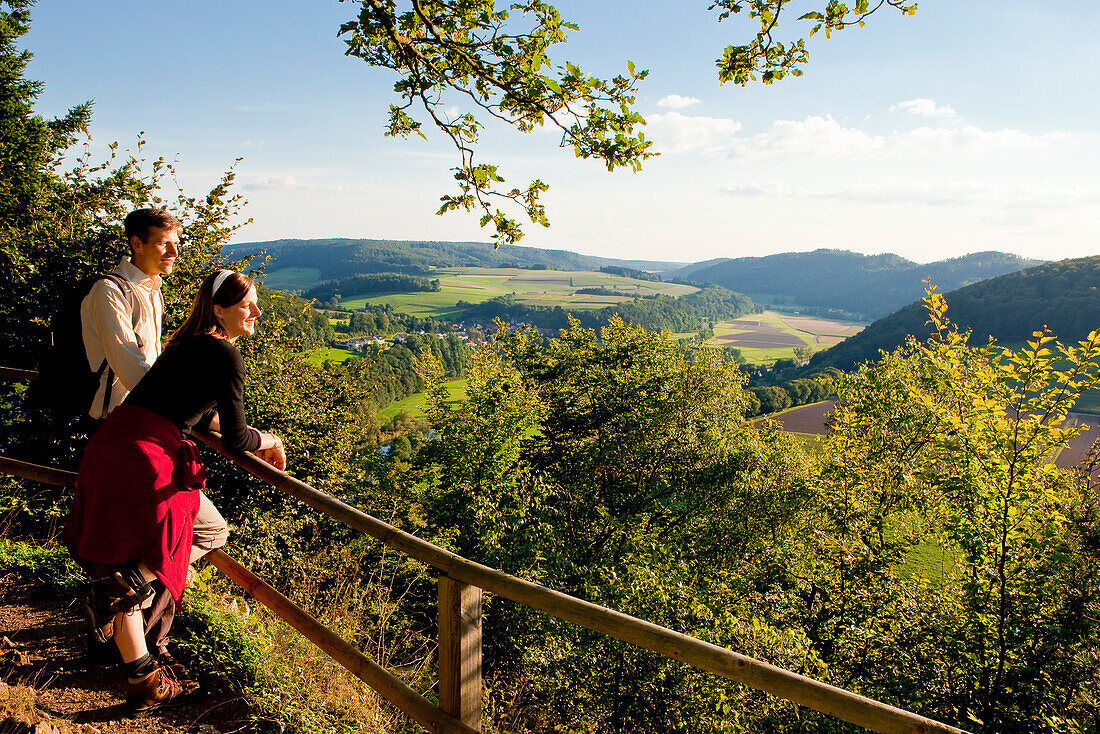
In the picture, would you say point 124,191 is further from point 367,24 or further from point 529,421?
point 529,421

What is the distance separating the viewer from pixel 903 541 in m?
14.2

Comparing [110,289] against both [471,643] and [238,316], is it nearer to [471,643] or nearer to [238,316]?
[238,316]

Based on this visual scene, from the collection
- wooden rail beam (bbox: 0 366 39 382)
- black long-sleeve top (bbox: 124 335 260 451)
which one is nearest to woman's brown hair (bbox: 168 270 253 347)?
black long-sleeve top (bbox: 124 335 260 451)

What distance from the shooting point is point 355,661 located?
2779 mm

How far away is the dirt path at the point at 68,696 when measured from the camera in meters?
2.91

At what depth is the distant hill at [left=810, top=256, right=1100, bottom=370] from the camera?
8588 cm

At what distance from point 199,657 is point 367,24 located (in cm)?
458

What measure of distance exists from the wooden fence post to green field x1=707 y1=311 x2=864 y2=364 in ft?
360

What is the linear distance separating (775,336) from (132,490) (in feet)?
538

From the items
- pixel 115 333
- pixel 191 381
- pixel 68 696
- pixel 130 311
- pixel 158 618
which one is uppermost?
pixel 130 311

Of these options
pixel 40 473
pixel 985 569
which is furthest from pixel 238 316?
pixel 985 569

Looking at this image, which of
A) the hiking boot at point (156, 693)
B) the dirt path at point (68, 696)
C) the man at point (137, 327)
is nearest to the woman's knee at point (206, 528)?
the man at point (137, 327)

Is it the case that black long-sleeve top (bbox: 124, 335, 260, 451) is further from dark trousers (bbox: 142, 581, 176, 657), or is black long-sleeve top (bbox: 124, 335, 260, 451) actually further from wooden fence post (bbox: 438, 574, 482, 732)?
wooden fence post (bbox: 438, 574, 482, 732)

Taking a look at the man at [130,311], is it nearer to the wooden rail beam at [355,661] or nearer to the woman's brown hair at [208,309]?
the woman's brown hair at [208,309]
